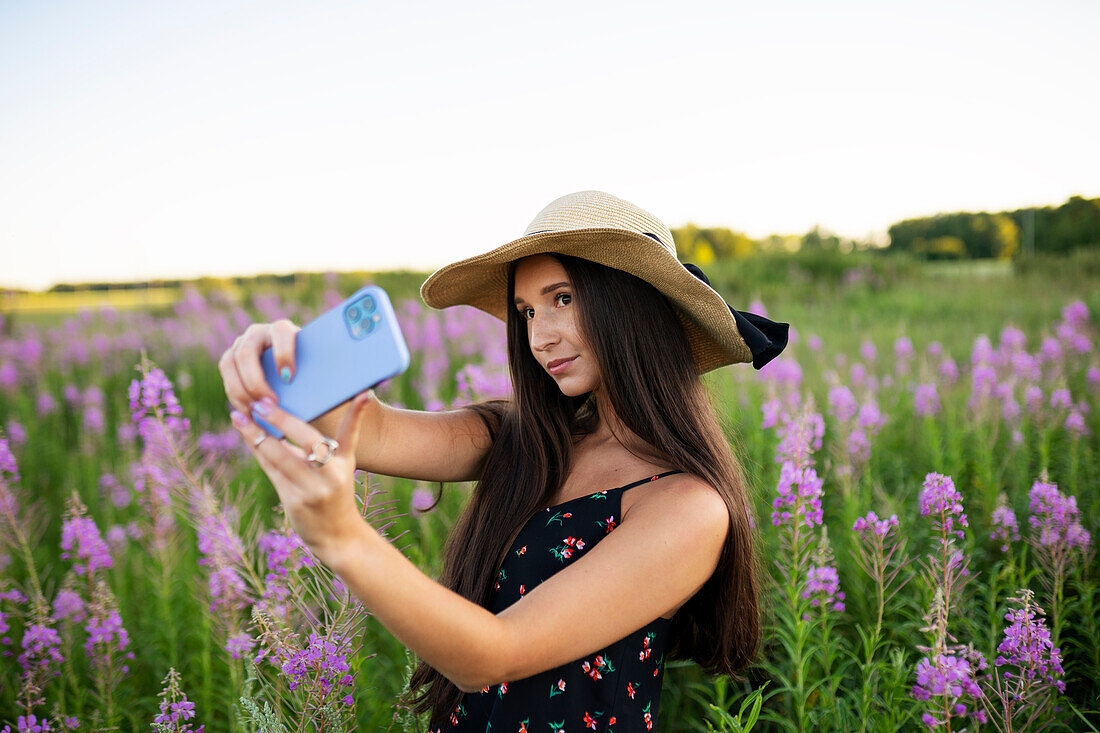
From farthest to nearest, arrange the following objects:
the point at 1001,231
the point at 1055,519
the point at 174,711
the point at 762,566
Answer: the point at 1001,231 → the point at 762,566 → the point at 1055,519 → the point at 174,711

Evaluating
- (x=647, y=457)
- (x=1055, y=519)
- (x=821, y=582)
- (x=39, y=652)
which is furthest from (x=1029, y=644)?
(x=39, y=652)

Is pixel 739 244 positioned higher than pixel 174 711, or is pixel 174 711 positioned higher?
pixel 739 244

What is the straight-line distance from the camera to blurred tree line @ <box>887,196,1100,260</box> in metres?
20.9

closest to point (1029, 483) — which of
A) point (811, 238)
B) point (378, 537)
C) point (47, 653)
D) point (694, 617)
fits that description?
point (694, 617)

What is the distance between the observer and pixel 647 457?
1864 mm

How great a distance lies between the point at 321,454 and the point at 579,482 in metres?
1.01

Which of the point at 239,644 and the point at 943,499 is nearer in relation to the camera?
the point at 943,499

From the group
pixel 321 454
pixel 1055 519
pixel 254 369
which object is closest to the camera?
pixel 321 454

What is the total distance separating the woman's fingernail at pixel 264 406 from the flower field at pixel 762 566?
730 mm

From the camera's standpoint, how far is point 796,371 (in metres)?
4.96

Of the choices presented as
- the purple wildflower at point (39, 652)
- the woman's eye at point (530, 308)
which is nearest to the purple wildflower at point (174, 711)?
the purple wildflower at point (39, 652)

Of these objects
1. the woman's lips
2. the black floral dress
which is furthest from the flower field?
the woman's lips

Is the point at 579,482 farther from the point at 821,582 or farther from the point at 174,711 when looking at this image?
the point at 174,711

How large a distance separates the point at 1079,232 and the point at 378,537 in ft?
85.3
